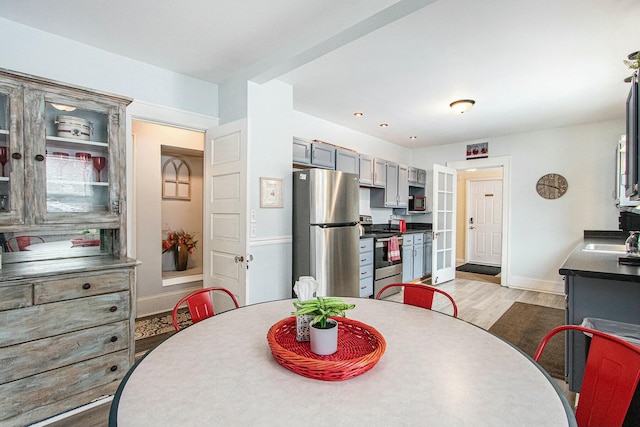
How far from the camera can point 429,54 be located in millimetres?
2521

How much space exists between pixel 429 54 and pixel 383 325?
2197mm

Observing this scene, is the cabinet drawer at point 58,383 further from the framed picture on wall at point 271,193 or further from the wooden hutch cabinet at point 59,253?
the framed picture on wall at point 271,193

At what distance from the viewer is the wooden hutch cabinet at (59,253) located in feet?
5.68

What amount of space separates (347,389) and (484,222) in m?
7.47

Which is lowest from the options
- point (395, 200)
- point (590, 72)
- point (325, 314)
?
point (325, 314)

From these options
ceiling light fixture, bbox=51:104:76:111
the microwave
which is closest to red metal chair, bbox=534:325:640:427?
ceiling light fixture, bbox=51:104:76:111

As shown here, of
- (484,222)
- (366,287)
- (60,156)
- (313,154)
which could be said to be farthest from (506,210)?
(60,156)

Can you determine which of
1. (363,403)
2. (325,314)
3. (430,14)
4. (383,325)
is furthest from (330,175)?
(363,403)

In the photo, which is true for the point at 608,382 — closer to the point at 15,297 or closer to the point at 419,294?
the point at 419,294

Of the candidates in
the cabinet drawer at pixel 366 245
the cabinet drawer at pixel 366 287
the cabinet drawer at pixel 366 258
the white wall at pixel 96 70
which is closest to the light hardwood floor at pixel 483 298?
the cabinet drawer at pixel 366 287

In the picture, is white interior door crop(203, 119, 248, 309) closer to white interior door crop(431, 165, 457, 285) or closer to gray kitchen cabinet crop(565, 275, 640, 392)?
gray kitchen cabinet crop(565, 275, 640, 392)

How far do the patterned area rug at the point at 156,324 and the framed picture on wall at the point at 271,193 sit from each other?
150 cm

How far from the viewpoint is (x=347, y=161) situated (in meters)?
4.34

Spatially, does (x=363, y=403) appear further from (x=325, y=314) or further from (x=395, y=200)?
(x=395, y=200)
